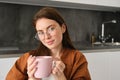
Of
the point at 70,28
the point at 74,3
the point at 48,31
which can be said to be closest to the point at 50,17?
the point at 48,31

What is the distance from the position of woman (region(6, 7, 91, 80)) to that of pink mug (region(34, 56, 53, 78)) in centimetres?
2

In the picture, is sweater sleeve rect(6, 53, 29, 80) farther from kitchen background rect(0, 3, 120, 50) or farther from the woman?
kitchen background rect(0, 3, 120, 50)

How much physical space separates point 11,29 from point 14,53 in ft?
1.99

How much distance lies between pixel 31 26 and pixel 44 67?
69.1 inches

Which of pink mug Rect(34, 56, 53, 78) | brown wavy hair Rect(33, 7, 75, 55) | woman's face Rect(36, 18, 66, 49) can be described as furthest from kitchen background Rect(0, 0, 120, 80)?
pink mug Rect(34, 56, 53, 78)

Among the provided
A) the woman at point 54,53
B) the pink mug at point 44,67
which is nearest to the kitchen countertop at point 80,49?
the woman at point 54,53

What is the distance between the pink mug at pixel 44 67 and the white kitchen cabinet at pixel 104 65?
1.46m

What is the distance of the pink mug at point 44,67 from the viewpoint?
0.71 metres

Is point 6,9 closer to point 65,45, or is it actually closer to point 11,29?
point 11,29

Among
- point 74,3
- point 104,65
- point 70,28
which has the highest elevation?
point 74,3

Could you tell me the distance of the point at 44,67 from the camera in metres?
0.72

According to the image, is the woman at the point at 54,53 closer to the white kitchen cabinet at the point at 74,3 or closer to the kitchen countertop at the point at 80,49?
the kitchen countertop at the point at 80,49

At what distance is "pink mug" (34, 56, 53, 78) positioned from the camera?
71 cm

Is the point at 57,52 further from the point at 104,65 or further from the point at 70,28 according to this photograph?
the point at 70,28
